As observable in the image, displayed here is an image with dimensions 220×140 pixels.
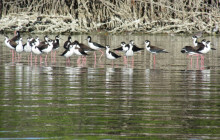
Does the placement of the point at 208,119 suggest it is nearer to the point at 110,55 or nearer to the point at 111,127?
the point at 111,127

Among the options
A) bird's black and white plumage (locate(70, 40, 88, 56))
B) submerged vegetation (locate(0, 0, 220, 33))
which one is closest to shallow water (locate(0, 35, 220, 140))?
bird's black and white plumage (locate(70, 40, 88, 56))

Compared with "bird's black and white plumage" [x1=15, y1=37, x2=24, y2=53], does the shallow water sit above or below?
below

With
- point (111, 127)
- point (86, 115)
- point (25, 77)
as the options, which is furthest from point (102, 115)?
point (25, 77)

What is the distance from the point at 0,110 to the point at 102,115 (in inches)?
71.9

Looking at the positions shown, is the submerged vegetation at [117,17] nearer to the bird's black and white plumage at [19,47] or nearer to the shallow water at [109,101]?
the bird's black and white plumage at [19,47]

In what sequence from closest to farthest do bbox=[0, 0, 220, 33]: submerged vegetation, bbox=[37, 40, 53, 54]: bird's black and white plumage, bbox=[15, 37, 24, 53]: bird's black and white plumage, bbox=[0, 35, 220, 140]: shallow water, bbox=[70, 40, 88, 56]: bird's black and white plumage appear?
bbox=[0, 35, 220, 140]: shallow water, bbox=[70, 40, 88, 56]: bird's black and white plumage, bbox=[37, 40, 53, 54]: bird's black and white plumage, bbox=[15, 37, 24, 53]: bird's black and white plumage, bbox=[0, 0, 220, 33]: submerged vegetation

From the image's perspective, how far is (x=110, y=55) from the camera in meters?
21.1

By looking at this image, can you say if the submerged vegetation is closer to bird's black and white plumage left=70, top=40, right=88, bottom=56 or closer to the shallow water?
bird's black and white plumage left=70, top=40, right=88, bottom=56

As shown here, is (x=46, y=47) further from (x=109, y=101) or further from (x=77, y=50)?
(x=109, y=101)

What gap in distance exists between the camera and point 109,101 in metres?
11.7

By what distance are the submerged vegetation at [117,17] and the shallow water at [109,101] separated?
16851mm

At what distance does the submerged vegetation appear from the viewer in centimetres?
3594

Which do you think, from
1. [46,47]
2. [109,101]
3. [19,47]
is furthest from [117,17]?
[109,101]

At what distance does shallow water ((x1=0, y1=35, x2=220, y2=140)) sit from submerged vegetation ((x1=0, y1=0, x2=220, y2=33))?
1685 cm
